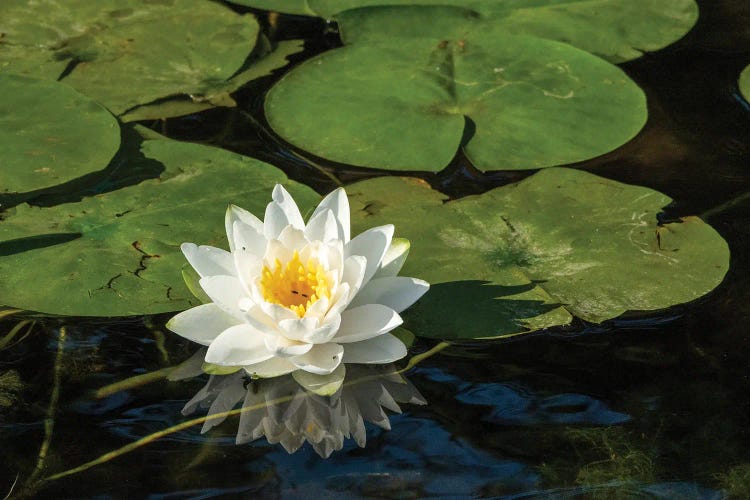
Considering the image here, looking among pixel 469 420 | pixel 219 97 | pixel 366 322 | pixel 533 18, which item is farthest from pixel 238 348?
pixel 533 18

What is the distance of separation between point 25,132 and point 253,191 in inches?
31.2

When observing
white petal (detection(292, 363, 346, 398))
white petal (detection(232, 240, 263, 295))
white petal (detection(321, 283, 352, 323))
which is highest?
white petal (detection(232, 240, 263, 295))

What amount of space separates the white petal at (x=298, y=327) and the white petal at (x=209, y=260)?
266 mm

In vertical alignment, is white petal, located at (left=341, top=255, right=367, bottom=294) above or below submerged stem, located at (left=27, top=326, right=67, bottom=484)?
above

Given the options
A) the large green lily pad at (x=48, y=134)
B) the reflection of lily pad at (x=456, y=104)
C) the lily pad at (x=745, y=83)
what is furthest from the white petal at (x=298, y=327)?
the lily pad at (x=745, y=83)

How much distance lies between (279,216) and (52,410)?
2.28 feet

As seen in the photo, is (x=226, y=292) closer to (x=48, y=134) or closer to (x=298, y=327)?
(x=298, y=327)

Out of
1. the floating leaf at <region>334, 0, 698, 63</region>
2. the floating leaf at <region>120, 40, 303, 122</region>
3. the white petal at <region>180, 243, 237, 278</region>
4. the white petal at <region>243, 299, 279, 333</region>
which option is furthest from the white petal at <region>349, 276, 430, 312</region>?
the floating leaf at <region>334, 0, 698, 63</region>

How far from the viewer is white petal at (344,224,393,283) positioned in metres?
2.19

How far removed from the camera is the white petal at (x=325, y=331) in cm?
202

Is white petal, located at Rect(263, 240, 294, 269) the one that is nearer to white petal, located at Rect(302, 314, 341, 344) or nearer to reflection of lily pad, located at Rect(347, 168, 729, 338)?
white petal, located at Rect(302, 314, 341, 344)

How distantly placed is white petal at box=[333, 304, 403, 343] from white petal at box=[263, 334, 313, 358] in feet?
0.32

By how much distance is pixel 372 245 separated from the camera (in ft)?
7.25

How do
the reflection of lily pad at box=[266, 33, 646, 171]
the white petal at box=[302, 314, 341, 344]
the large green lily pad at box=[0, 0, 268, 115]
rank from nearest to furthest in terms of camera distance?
1. the white petal at box=[302, 314, 341, 344]
2. the reflection of lily pad at box=[266, 33, 646, 171]
3. the large green lily pad at box=[0, 0, 268, 115]
